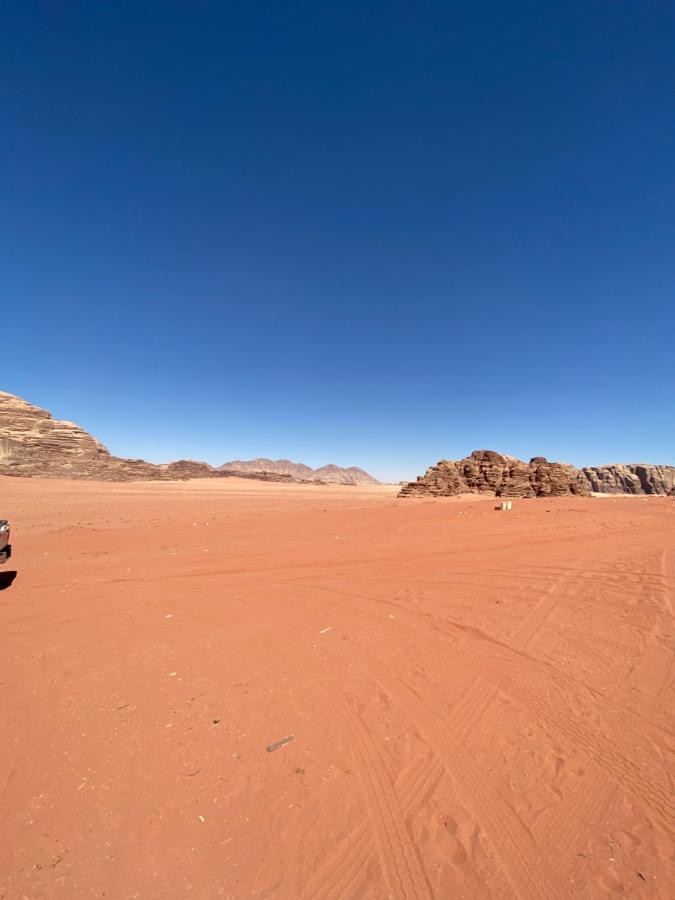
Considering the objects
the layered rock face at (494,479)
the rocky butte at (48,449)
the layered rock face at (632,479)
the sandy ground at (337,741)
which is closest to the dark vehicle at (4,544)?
the sandy ground at (337,741)

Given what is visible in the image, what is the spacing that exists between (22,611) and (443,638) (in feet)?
20.9

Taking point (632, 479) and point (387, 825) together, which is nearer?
point (387, 825)

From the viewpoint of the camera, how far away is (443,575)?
8289 millimetres

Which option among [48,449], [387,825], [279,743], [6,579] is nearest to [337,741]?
[279,743]

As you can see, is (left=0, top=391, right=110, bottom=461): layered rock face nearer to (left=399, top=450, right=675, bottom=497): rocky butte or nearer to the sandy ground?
(left=399, top=450, right=675, bottom=497): rocky butte

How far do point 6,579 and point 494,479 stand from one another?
40.6m

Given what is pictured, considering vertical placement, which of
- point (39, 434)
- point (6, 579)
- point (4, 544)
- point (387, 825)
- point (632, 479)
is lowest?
point (6, 579)

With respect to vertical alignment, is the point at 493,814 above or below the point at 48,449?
below

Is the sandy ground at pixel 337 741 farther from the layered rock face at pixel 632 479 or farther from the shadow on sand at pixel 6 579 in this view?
the layered rock face at pixel 632 479

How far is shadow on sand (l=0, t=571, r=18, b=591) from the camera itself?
24.0 feet

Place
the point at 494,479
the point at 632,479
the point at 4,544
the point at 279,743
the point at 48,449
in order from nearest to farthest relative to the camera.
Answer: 1. the point at 279,743
2. the point at 4,544
3. the point at 494,479
4. the point at 48,449
5. the point at 632,479

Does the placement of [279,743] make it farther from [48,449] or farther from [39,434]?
[39,434]

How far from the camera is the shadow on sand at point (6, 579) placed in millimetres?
7316

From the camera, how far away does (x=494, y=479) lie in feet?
135
